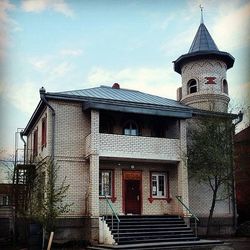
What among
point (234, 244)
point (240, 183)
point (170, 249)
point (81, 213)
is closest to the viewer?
point (170, 249)

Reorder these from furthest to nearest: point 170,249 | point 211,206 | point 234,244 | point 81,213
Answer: point 211,206 < point 81,213 < point 234,244 < point 170,249

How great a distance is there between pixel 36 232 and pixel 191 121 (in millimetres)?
10613

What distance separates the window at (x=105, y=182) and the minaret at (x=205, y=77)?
746cm

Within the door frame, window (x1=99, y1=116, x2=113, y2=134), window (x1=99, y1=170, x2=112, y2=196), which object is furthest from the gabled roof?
window (x1=99, y1=170, x2=112, y2=196)

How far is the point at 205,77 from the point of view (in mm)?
25750

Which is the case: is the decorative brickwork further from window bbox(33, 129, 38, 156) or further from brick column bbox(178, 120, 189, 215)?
window bbox(33, 129, 38, 156)

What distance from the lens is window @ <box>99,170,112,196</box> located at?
20983 mm

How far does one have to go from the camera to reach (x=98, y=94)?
2233 cm

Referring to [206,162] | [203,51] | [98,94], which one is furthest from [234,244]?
[203,51]

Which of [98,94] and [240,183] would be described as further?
[240,183]

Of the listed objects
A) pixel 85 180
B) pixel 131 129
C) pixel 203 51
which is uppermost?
pixel 203 51

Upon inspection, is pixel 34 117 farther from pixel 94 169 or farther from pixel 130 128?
pixel 94 169

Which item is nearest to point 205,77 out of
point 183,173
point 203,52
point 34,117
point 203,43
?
point 203,52

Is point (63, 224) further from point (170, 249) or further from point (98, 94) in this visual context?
point (98, 94)
